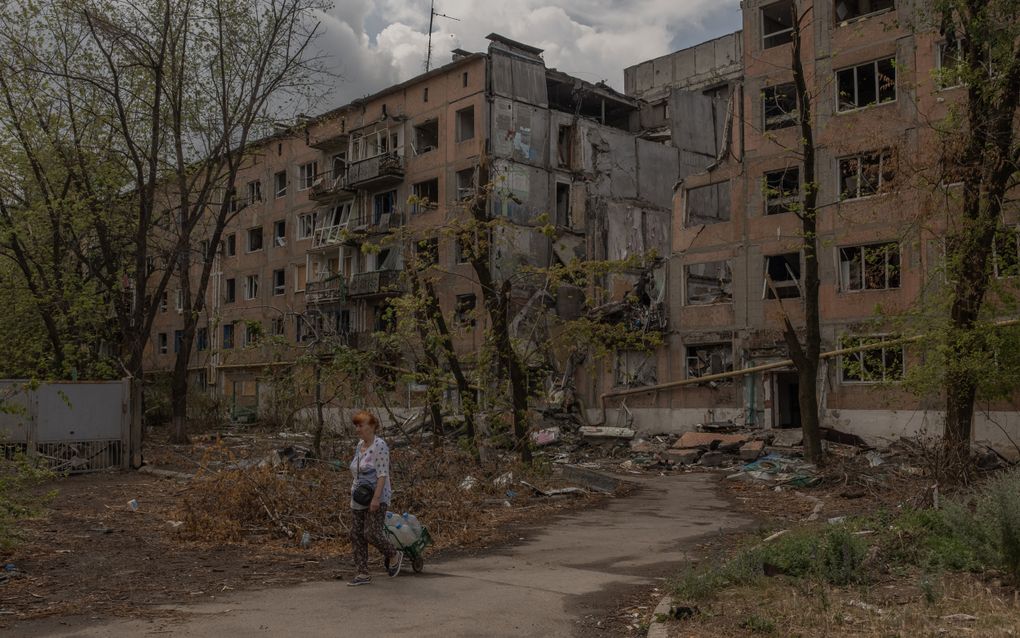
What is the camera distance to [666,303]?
33062 mm

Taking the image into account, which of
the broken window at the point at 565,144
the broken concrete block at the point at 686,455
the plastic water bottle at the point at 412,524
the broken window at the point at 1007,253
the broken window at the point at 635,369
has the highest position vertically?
the broken window at the point at 565,144

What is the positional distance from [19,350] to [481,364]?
60.5ft

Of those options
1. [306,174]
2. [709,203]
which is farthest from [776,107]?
[306,174]

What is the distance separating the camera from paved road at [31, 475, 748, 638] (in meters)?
6.84

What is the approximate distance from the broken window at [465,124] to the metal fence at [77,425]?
22.0 m

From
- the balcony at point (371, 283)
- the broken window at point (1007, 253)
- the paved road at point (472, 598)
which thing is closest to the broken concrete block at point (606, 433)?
the balcony at point (371, 283)

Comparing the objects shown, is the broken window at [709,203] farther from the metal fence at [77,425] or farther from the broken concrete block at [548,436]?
the metal fence at [77,425]

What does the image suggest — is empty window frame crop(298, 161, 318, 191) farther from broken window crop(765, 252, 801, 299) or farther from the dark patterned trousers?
the dark patterned trousers

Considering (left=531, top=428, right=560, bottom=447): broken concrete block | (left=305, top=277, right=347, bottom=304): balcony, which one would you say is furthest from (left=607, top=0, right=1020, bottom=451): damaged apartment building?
(left=305, top=277, right=347, bottom=304): balcony

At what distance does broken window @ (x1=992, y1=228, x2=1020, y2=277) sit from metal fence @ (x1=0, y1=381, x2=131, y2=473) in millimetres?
18387

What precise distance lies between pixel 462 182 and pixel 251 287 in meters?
18.4

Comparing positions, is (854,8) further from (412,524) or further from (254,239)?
(254,239)

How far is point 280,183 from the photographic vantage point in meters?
51.5

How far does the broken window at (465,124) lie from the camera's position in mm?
39938
